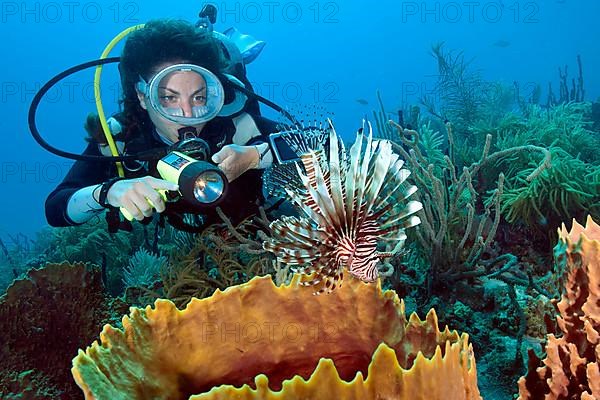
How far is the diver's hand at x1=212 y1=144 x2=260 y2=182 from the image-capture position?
10.2 ft

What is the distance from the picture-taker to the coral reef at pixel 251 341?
1.51 m

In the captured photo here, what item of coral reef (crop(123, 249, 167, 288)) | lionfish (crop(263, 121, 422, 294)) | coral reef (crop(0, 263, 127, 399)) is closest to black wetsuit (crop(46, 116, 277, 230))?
coral reef (crop(0, 263, 127, 399))

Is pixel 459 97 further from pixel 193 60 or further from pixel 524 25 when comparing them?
pixel 524 25

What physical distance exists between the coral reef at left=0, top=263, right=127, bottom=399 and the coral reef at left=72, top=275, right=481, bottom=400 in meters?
1.53

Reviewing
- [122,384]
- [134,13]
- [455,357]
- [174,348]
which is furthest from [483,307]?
[134,13]

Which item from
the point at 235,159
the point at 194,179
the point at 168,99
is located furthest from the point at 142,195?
the point at 168,99

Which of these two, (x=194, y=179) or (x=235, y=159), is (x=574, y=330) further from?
(x=235, y=159)

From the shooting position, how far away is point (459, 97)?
28.7 ft

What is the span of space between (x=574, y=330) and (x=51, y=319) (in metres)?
3.05

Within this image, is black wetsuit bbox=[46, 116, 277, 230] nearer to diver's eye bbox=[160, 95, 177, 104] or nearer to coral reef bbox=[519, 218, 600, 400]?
diver's eye bbox=[160, 95, 177, 104]

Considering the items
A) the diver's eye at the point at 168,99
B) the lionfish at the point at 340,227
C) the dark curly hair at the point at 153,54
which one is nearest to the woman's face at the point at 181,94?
the diver's eye at the point at 168,99

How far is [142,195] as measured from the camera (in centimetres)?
264

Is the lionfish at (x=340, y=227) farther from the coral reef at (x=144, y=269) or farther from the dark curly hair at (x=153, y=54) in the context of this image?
the coral reef at (x=144, y=269)

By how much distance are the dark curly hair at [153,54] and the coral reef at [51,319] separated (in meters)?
1.21
